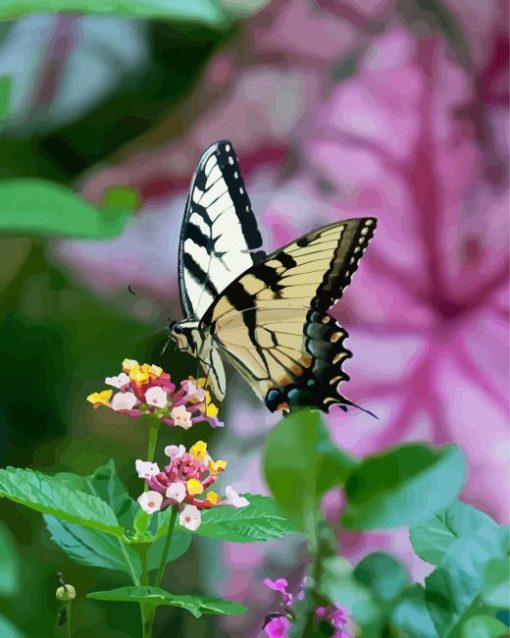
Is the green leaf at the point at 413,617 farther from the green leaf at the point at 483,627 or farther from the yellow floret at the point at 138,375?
the yellow floret at the point at 138,375

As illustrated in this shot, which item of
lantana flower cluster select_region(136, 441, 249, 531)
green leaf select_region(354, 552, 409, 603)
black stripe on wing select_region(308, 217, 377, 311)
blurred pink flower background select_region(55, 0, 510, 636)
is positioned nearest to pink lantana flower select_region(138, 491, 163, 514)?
lantana flower cluster select_region(136, 441, 249, 531)

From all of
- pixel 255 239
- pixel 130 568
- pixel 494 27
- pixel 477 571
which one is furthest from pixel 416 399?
pixel 477 571

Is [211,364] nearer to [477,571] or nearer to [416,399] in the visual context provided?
[416,399]

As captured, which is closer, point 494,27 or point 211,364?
point 211,364

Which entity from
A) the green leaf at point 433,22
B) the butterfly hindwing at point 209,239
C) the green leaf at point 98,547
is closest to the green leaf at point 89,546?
the green leaf at point 98,547

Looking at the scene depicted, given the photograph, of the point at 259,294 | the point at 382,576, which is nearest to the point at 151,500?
the point at 382,576

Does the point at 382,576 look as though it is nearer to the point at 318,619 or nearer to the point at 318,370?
the point at 318,619

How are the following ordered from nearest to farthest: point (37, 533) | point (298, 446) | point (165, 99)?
point (298, 446), point (37, 533), point (165, 99)

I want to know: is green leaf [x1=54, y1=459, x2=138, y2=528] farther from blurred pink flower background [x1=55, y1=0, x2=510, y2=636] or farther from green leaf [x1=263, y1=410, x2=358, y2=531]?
blurred pink flower background [x1=55, y1=0, x2=510, y2=636]
